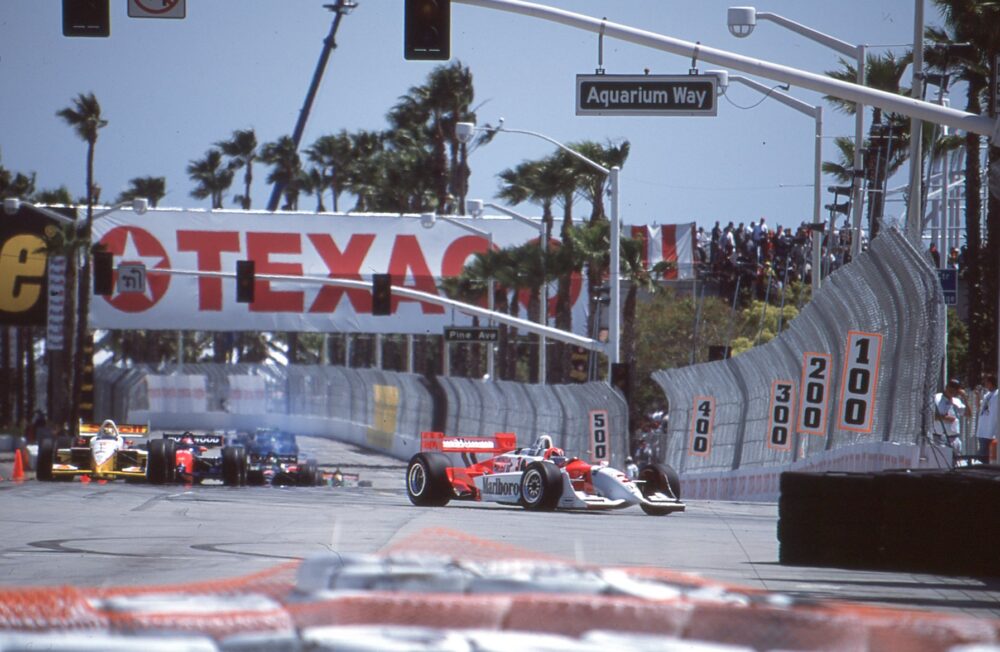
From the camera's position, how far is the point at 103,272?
1453 inches

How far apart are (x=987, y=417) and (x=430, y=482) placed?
7.33 m

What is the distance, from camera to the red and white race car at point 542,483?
19734 millimetres

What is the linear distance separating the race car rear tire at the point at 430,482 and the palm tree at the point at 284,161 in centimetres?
5816

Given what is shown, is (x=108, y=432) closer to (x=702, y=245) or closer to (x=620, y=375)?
(x=620, y=375)

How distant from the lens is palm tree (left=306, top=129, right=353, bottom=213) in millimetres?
79000

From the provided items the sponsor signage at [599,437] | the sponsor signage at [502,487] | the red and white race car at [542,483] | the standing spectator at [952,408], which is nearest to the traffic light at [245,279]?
the sponsor signage at [599,437]

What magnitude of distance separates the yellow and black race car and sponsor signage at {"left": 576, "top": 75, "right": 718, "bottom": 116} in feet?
48.4

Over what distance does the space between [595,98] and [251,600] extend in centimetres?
1199

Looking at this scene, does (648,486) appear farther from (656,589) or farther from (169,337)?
(169,337)

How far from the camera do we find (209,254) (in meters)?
62.4

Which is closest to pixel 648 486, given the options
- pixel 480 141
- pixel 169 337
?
pixel 480 141

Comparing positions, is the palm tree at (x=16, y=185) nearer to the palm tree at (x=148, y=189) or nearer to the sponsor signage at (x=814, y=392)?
the palm tree at (x=148, y=189)

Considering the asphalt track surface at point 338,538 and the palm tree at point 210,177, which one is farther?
the palm tree at point 210,177

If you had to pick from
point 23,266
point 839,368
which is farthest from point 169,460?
point 23,266
